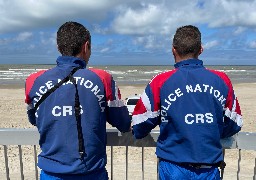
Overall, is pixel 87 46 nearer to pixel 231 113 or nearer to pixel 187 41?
pixel 187 41

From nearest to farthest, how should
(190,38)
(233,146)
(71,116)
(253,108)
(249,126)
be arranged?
(71,116) < (190,38) < (233,146) < (249,126) < (253,108)

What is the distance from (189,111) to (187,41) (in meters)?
0.54

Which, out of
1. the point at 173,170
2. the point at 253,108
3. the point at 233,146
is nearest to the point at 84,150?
the point at 173,170

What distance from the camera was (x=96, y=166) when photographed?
249cm

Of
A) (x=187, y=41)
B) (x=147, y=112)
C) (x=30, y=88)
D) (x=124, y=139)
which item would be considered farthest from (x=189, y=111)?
(x=30, y=88)

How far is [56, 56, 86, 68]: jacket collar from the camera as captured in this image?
244cm

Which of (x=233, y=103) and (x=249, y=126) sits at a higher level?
(x=233, y=103)

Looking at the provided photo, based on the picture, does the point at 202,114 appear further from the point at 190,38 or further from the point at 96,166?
the point at 96,166

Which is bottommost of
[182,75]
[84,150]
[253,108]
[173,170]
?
[253,108]

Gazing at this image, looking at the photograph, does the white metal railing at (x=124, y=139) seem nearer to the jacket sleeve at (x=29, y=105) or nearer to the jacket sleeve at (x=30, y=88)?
the jacket sleeve at (x=29, y=105)

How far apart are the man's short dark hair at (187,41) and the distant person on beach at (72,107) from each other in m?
0.60

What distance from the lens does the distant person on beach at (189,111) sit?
2.47 meters

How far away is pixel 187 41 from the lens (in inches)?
99.9

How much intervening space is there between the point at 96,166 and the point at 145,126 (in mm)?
503
